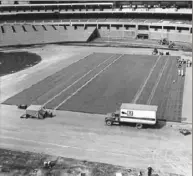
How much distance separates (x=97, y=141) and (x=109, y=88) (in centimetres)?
1874

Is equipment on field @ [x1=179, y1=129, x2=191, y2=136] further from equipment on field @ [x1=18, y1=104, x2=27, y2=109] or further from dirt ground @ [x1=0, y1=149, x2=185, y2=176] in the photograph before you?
equipment on field @ [x1=18, y1=104, x2=27, y2=109]

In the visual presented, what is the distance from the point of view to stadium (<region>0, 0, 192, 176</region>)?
90.8 ft

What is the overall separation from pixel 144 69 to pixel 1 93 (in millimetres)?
29995

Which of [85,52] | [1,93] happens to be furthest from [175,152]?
[85,52]

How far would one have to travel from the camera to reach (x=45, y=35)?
9781 cm

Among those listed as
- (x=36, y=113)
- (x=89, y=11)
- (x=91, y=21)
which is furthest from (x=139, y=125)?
(x=89, y=11)

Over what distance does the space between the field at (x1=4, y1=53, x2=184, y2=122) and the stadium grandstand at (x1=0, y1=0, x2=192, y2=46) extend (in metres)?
34.2

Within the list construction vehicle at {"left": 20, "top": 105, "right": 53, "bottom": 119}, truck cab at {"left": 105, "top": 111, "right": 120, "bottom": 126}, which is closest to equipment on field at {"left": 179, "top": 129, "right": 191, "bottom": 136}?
truck cab at {"left": 105, "top": 111, "right": 120, "bottom": 126}

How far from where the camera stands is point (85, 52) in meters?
81.6

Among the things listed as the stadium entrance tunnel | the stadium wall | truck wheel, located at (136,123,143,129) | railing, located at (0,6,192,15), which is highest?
railing, located at (0,6,192,15)

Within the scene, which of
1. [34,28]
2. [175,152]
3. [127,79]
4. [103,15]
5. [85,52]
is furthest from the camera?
[103,15]

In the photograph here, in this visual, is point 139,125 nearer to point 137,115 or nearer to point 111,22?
point 137,115

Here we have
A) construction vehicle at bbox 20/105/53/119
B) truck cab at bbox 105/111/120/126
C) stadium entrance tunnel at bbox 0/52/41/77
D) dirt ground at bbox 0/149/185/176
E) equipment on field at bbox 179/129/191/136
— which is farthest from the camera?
stadium entrance tunnel at bbox 0/52/41/77

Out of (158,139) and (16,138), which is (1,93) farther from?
(158,139)
